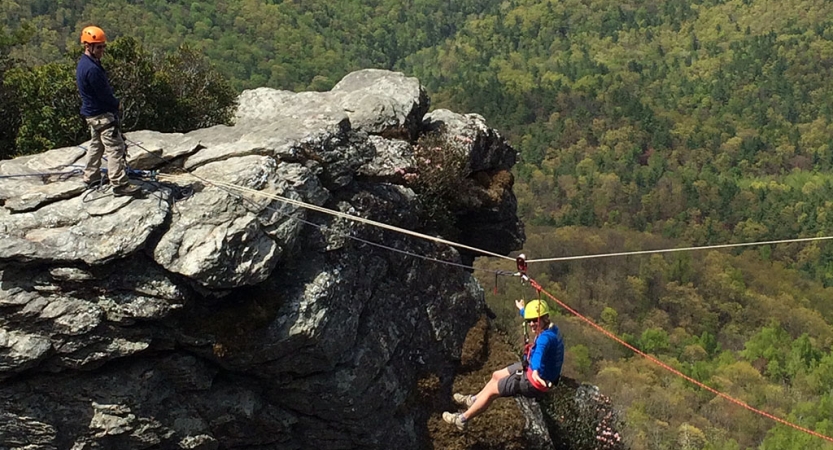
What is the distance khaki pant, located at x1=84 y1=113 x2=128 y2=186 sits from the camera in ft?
37.3

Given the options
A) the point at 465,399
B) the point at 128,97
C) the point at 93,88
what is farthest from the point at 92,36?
the point at 465,399

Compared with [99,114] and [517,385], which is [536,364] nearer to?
[517,385]

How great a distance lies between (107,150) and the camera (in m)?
11.5

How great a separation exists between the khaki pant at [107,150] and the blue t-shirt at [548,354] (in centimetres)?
640

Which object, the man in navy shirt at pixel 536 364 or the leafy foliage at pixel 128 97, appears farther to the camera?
the leafy foliage at pixel 128 97

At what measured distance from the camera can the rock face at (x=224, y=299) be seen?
11.2 metres

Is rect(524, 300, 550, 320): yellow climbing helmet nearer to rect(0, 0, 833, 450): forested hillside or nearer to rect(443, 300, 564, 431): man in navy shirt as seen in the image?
rect(443, 300, 564, 431): man in navy shirt

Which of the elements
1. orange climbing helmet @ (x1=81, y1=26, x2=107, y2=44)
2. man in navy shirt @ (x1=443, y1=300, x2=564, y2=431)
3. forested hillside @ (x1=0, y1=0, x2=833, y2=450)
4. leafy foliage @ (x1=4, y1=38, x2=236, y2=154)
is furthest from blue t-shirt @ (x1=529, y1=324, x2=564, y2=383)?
forested hillside @ (x1=0, y1=0, x2=833, y2=450)

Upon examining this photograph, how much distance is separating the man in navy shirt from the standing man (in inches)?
238

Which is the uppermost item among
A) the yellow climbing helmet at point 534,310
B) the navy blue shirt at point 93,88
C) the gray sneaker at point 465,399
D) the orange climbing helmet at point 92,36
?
the orange climbing helmet at point 92,36

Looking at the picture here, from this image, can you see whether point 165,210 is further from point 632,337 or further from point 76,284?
point 632,337

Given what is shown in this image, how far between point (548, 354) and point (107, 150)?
6.87 m

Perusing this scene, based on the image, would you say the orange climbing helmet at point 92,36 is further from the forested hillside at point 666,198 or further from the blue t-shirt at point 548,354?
the forested hillside at point 666,198

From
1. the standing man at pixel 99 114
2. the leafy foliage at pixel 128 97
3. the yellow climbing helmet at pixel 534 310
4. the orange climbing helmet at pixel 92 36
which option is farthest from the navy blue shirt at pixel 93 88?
the yellow climbing helmet at pixel 534 310
